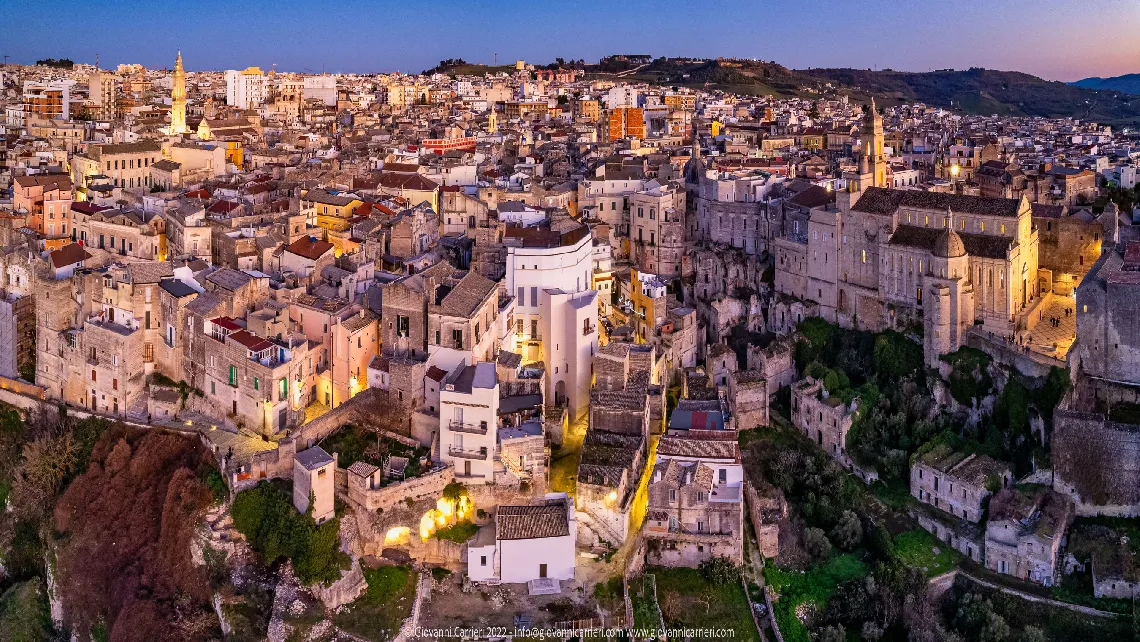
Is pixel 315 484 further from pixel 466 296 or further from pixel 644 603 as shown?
pixel 644 603

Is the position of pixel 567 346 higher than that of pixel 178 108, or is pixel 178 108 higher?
pixel 178 108

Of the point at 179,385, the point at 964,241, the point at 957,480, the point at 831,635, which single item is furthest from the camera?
the point at 964,241

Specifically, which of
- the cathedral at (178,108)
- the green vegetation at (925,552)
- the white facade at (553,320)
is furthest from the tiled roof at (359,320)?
the cathedral at (178,108)

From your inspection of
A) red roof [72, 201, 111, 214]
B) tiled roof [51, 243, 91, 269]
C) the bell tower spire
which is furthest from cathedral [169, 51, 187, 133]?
tiled roof [51, 243, 91, 269]

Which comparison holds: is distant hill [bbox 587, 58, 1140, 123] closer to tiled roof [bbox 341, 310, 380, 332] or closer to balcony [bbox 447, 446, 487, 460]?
tiled roof [bbox 341, 310, 380, 332]

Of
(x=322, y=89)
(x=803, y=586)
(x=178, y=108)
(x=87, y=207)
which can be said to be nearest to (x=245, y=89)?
(x=322, y=89)
